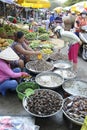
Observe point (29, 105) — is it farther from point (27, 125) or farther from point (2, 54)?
point (2, 54)

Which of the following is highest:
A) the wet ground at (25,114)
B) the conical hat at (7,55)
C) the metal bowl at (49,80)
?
the conical hat at (7,55)

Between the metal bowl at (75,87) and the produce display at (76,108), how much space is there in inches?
18.3

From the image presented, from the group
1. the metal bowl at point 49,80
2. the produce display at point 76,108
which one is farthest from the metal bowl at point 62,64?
the produce display at point 76,108

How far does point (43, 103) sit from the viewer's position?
3.57 metres

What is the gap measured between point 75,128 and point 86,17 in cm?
697

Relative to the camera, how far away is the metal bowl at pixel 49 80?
440 cm

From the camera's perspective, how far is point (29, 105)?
3539 mm

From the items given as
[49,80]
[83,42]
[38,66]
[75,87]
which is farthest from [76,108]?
[83,42]

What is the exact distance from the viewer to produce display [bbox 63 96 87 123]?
3256 millimetres

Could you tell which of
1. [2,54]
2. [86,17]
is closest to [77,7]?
[86,17]

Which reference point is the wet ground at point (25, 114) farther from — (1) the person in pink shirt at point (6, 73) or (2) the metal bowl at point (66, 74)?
(2) the metal bowl at point (66, 74)

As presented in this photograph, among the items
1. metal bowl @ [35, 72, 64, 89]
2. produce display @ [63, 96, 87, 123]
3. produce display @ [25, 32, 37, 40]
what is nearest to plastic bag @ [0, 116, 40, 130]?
produce display @ [63, 96, 87, 123]

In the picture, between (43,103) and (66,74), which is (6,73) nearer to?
(43,103)

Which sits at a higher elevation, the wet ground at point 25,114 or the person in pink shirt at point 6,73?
the person in pink shirt at point 6,73
